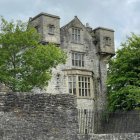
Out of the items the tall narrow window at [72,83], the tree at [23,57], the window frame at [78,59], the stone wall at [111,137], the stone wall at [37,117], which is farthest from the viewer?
the window frame at [78,59]

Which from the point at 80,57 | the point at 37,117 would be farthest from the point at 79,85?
the point at 37,117

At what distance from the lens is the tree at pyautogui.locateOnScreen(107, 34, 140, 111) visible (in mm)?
34531

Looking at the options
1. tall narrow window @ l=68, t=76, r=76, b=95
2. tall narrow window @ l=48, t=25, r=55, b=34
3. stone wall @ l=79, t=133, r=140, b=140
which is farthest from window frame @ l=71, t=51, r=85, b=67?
stone wall @ l=79, t=133, r=140, b=140

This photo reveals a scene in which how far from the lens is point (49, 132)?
53.7ft

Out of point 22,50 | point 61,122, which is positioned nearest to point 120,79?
point 22,50

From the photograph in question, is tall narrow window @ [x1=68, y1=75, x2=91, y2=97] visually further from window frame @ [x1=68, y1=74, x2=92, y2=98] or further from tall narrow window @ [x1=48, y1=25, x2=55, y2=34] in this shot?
tall narrow window @ [x1=48, y1=25, x2=55, y2=34]

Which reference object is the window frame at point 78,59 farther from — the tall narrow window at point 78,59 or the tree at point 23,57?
the tree at point 23,57

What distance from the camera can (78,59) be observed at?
130 feet

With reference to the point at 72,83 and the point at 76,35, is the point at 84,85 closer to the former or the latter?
the point at 72,83

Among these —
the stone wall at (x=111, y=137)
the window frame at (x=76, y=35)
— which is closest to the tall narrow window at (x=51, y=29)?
the window frame at (x=76, y=35)

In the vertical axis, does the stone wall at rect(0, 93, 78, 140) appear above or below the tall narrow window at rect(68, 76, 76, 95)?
below

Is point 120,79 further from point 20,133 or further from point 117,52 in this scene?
point 20,133

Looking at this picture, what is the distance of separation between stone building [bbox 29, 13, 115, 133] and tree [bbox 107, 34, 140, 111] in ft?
7.74

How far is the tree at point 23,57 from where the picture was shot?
27719 millimetres
